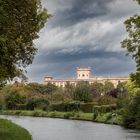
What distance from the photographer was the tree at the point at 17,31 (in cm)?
2497

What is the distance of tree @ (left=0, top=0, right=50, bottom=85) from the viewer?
24969mm

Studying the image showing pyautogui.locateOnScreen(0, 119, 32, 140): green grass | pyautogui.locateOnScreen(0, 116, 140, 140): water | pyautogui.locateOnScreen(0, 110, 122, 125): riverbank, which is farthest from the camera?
pyautogui.locateOnScreen(0, 110, 122, 125): riverbank

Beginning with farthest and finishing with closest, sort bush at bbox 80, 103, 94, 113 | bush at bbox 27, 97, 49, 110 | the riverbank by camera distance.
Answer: bush at bbox 27, 97, 49, 110
bush at bbox 80, 103, 94, 113
the riverbank

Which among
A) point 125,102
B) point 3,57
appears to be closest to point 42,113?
point 125,102

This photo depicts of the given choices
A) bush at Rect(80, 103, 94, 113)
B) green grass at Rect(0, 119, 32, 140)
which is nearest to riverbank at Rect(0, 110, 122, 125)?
bush at Rect(80, 103, 94, 113)

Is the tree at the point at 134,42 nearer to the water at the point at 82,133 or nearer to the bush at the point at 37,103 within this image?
the water at the point at 82,133

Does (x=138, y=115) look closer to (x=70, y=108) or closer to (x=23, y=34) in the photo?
(x=23, y=34)

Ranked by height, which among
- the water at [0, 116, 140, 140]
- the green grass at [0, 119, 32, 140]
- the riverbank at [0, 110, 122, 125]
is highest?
the riverbank at [0, 110, 122, 125]

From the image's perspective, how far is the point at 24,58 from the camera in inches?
1291

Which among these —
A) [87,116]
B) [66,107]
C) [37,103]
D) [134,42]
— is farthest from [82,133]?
[37,103]

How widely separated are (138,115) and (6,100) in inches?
3331

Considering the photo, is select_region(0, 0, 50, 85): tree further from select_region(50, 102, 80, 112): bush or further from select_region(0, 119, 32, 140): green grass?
select_region(50, 102, 80, 112): bush

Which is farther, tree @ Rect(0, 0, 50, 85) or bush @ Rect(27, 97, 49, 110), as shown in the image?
bush @ Rect(27, 97, 49, 110)

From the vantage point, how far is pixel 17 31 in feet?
89.3
